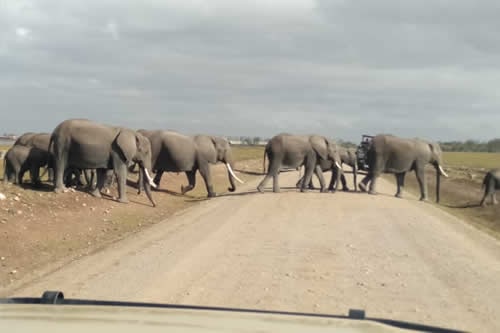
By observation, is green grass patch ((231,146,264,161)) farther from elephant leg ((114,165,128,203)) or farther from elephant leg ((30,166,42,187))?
elephant leg ((114,165,128,203))

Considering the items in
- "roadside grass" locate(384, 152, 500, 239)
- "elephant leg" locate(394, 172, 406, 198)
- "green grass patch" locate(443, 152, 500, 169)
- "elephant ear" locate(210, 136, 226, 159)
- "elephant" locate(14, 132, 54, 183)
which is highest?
"elephant" locate(14, 132, 54, 183)

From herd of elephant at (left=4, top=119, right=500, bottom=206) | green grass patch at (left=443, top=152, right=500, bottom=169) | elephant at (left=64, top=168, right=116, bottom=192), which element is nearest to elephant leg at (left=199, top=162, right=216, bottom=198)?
herd of elephant at (left=4, top=119, right=500, bottom=206)

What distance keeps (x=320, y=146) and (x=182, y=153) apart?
5.72 m

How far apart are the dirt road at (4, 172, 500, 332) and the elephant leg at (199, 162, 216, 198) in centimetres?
880

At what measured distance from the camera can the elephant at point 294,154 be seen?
26562mm

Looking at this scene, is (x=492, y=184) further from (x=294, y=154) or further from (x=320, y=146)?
(x=294, y=154)

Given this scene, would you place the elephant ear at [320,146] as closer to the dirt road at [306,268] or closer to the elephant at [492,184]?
the elephant at [492,184]

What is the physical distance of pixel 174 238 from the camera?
14164 millimetres

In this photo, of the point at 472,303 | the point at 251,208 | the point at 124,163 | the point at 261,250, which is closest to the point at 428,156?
the point at 251,208

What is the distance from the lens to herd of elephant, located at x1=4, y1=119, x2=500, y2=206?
2042cm

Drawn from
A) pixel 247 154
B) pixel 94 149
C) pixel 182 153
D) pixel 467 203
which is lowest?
pixel 247 154

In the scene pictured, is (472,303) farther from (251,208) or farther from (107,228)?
(251,208)

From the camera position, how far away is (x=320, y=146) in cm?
2736

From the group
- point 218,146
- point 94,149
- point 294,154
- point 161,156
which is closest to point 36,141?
point 94,149
